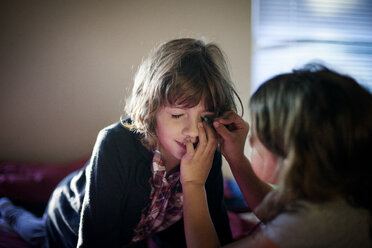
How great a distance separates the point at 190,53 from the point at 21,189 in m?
1.00

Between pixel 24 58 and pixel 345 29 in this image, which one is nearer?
pixel 24 58

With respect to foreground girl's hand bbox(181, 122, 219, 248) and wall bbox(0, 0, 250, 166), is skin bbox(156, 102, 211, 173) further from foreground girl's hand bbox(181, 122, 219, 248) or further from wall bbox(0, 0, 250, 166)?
wall bbox(0, 0, 250, 166)

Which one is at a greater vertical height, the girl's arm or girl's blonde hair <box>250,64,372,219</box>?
girl's blonde hair <box>250,64,372,219</box>

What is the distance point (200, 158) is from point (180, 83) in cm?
22

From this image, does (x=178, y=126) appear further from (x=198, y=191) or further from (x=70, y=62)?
(x=70, y=62)

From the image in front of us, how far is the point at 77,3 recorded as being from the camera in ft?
4.57

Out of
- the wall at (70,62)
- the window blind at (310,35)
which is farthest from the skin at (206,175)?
the window blind at (310,35)

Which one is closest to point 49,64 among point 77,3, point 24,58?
point 24,58

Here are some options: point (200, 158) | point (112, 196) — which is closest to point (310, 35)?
point (200, 158)

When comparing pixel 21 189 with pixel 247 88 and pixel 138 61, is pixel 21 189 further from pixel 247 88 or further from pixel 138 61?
pixel 247 88

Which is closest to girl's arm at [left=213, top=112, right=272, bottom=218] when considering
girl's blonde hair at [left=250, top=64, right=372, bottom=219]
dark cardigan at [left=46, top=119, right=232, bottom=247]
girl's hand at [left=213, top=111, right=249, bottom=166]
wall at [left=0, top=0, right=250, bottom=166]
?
girl's hand at [left=213, top=111, right=249, bottom=166]

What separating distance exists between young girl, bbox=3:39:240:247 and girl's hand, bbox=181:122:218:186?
21mm

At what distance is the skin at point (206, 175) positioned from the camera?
642 millimetres

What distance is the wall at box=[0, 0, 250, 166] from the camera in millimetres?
1393
